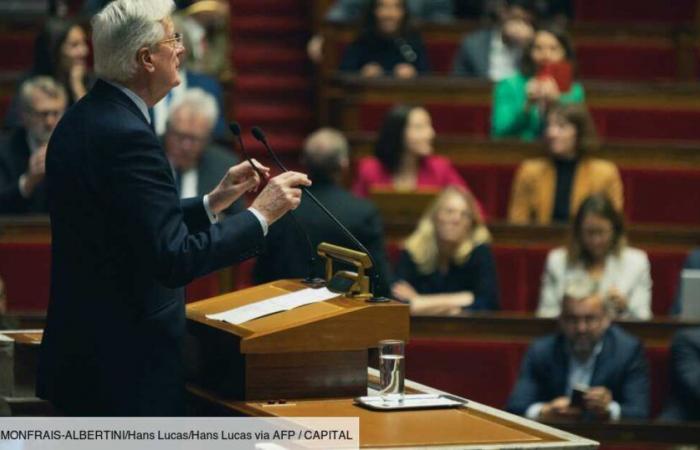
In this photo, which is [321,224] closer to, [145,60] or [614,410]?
[614,410]

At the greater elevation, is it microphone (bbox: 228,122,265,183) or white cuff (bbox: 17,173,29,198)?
microphone (bbox: 228,122,265,183)

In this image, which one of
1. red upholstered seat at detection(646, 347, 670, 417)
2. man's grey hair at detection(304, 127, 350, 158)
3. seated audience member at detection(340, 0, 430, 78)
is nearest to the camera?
man's grey hair at detection(304, 127, 350, 158)

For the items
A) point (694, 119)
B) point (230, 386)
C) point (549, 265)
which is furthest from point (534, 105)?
point (230, 386)

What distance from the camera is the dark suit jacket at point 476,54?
7.18 metres

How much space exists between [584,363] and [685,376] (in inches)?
11.3

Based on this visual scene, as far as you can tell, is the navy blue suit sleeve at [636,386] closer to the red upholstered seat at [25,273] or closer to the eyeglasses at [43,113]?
the red upholstered seat at [25,273]

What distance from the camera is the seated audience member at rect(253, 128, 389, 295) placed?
445 centimetres

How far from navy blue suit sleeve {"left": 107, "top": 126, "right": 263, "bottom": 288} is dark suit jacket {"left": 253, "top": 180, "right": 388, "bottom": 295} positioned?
1724 millimetres

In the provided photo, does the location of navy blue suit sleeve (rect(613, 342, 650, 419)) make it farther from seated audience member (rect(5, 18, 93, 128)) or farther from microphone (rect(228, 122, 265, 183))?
seated audience member (rect(5, 18, 93, 128))

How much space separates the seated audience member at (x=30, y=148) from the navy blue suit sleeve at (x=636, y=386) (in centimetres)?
199

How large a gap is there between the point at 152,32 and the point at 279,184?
0.31m

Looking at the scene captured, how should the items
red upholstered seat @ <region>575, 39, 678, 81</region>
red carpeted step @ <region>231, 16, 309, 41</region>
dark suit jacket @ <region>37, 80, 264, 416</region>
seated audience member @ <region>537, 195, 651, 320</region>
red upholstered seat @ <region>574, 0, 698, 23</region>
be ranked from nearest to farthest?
dark suit jacket @ <region>37, 80, 264, 416</region> → seated audience member @ <region>537, 195, 651, 320</region> → red upholstered seat @ <region>575, 39, 678, 81</region> → red upholstered seat @ <region>574, 0, 698, 23</region> → red carpeted step @ <region>231, 16, 309, 41</region>

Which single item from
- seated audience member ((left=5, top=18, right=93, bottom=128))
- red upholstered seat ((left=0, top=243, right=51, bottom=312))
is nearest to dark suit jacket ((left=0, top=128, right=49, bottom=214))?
red upholstered seat ((left=0, top=243, right=51, bottom=312))

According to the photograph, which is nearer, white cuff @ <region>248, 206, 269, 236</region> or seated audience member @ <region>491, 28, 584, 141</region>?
white cuff @ <region>248, 206, 269, 236</region>
